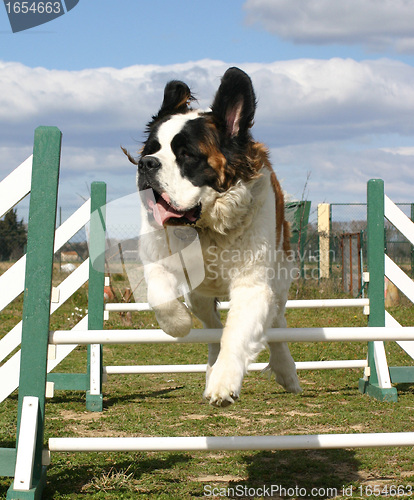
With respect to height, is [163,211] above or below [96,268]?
above

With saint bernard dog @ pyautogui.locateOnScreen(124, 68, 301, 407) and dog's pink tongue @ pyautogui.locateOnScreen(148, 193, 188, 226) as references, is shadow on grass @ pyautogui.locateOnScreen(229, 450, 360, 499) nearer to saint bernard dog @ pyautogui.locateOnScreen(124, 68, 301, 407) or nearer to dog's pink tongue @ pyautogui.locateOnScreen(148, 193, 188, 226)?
saint bernard dog @ pyautogui.locateOnScreen(124, 68, 301, 407)

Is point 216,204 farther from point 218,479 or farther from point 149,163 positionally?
point 218,479

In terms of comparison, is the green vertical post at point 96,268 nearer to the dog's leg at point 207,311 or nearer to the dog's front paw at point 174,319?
the dog's leg at point 207,311

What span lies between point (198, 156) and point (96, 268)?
2.69m

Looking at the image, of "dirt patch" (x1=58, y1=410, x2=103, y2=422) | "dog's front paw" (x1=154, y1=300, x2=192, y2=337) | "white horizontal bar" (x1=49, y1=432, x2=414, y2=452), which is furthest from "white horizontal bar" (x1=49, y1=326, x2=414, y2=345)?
"dirt patch" (x1=58, y1=410, x2=103, y2=422)

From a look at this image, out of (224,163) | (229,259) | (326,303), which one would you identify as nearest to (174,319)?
(229,259)

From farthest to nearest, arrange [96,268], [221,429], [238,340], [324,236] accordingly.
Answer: [324,236]
[96,268]
[221,429]
[238,340]

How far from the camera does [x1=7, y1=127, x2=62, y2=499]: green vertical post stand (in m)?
2.87

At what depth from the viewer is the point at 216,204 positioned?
3.23 m

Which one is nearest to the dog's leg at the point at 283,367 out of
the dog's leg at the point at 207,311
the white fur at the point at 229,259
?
the dog's leg at the point at 207,311

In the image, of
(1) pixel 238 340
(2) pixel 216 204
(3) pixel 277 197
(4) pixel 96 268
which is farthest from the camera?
(4) pixel 96 268

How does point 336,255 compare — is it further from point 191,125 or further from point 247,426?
point 191,125

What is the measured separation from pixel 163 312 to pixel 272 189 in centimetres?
120

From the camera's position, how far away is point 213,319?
4.14m
